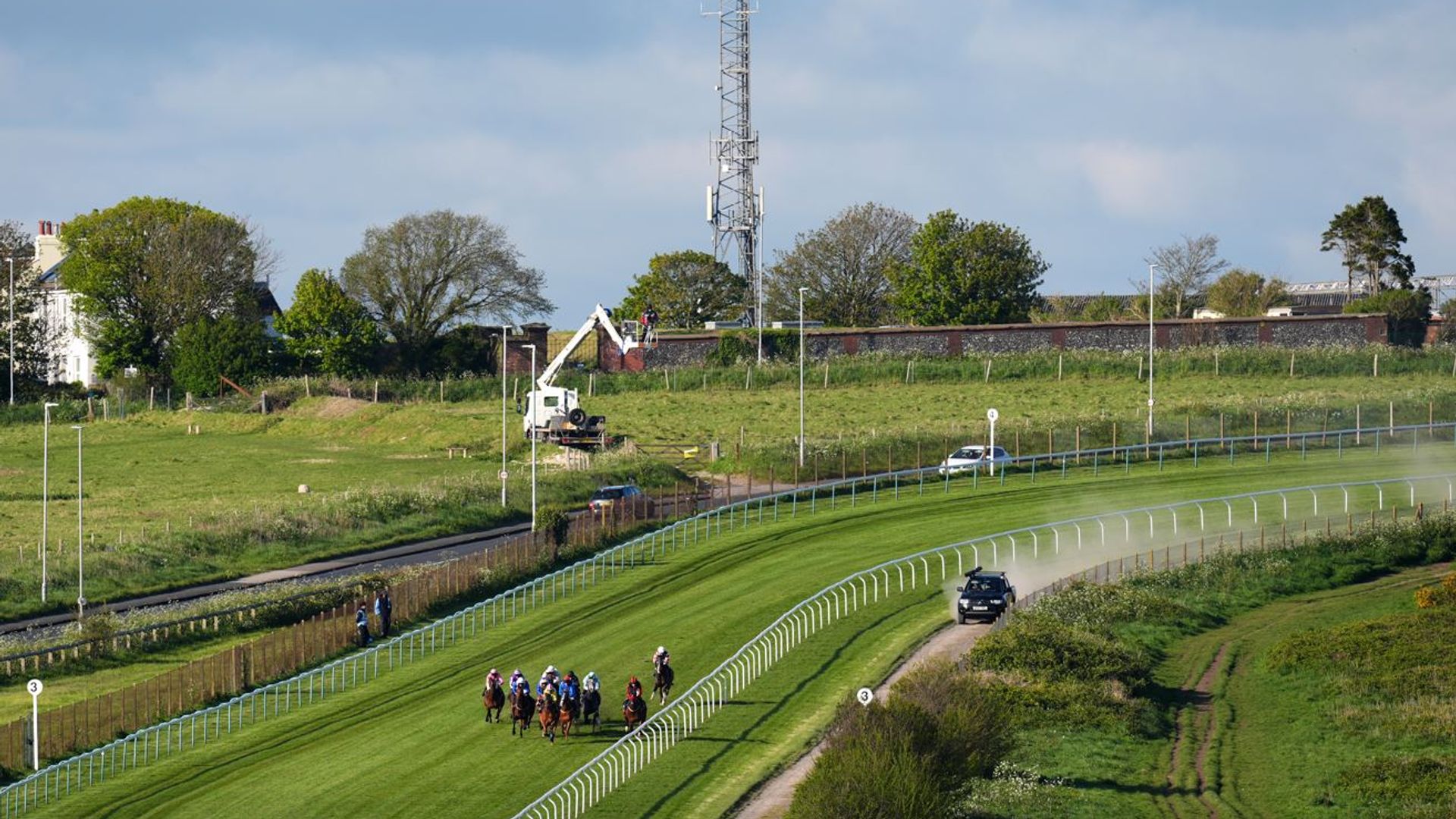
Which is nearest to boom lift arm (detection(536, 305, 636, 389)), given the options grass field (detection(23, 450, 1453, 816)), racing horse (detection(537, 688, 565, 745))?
grass field (detection(23, 450, 1453, 816))

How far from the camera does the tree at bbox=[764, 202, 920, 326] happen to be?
138m

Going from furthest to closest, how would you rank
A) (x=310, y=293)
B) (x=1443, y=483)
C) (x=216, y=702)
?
(x=310, y=293) → (x=1443, y=483) → (x=216, y=702)

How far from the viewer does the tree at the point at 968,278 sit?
128 meters

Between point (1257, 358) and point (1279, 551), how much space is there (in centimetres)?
4150

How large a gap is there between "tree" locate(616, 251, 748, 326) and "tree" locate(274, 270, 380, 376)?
68.2 ft

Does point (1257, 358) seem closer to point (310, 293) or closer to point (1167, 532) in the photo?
point (1167, 532)

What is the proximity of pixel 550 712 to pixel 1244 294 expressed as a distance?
342ft

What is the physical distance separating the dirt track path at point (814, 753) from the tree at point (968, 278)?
260 ft

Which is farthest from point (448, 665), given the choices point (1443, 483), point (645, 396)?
point (645, 396)

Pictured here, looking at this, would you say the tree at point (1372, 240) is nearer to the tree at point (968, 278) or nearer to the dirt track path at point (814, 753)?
the tree at point (968, 278)

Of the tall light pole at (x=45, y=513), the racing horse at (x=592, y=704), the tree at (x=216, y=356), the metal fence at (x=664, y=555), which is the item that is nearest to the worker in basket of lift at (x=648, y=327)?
the tree at (x=216, y=356)

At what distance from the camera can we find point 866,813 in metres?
30.0

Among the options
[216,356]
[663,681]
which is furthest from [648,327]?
[663,681]

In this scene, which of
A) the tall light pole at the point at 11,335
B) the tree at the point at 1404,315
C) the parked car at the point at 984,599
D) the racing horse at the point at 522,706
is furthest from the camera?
the tall light pole at the point at 11,335
